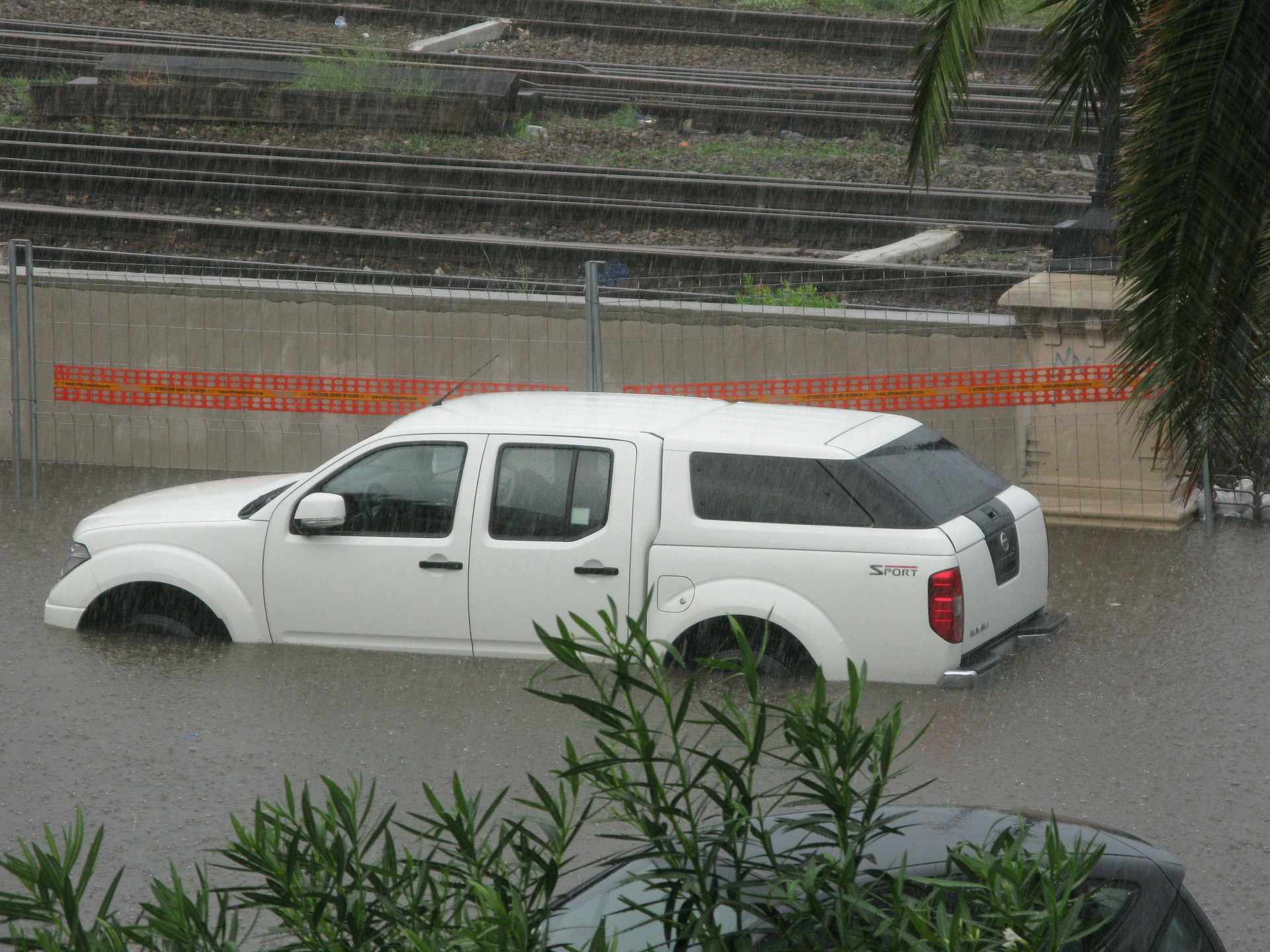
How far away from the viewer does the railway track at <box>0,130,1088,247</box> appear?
16344 mm

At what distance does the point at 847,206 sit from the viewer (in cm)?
1698

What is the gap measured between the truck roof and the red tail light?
76 centimetres

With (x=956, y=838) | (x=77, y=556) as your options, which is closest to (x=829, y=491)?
(x=956, y=838)

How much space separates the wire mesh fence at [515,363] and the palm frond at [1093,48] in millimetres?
5508

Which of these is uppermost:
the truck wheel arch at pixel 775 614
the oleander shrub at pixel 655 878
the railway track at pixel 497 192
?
the railway track at pixel 497 192

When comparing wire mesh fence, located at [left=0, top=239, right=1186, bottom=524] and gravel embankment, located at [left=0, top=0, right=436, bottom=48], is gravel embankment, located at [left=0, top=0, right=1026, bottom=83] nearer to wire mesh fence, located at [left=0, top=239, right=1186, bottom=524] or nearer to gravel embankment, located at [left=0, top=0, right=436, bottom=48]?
gravel embankment, located at [left=0, top=0, right=436, bottom=48]

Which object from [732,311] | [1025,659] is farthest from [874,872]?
[732,311]

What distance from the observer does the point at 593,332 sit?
1034 centimetres

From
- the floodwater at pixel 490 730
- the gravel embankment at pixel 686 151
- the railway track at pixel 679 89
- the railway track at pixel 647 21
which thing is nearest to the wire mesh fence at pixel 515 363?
the floodwater at pixel 490 730

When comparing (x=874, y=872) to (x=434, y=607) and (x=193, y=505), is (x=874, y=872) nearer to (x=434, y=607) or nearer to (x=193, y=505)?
(x=434, y=607)

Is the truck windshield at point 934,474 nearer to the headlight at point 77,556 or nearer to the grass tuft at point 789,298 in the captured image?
the grass tuft at point 789,298

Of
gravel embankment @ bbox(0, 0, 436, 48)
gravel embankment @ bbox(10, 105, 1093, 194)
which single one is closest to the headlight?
gravel embankment @ bbox(10, 105, 1093, 194)

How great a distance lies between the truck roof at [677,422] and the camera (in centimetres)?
696

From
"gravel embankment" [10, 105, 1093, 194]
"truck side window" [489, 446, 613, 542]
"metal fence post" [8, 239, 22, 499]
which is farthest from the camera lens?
"gravel embankment" [10, 105, 1093, 194]
